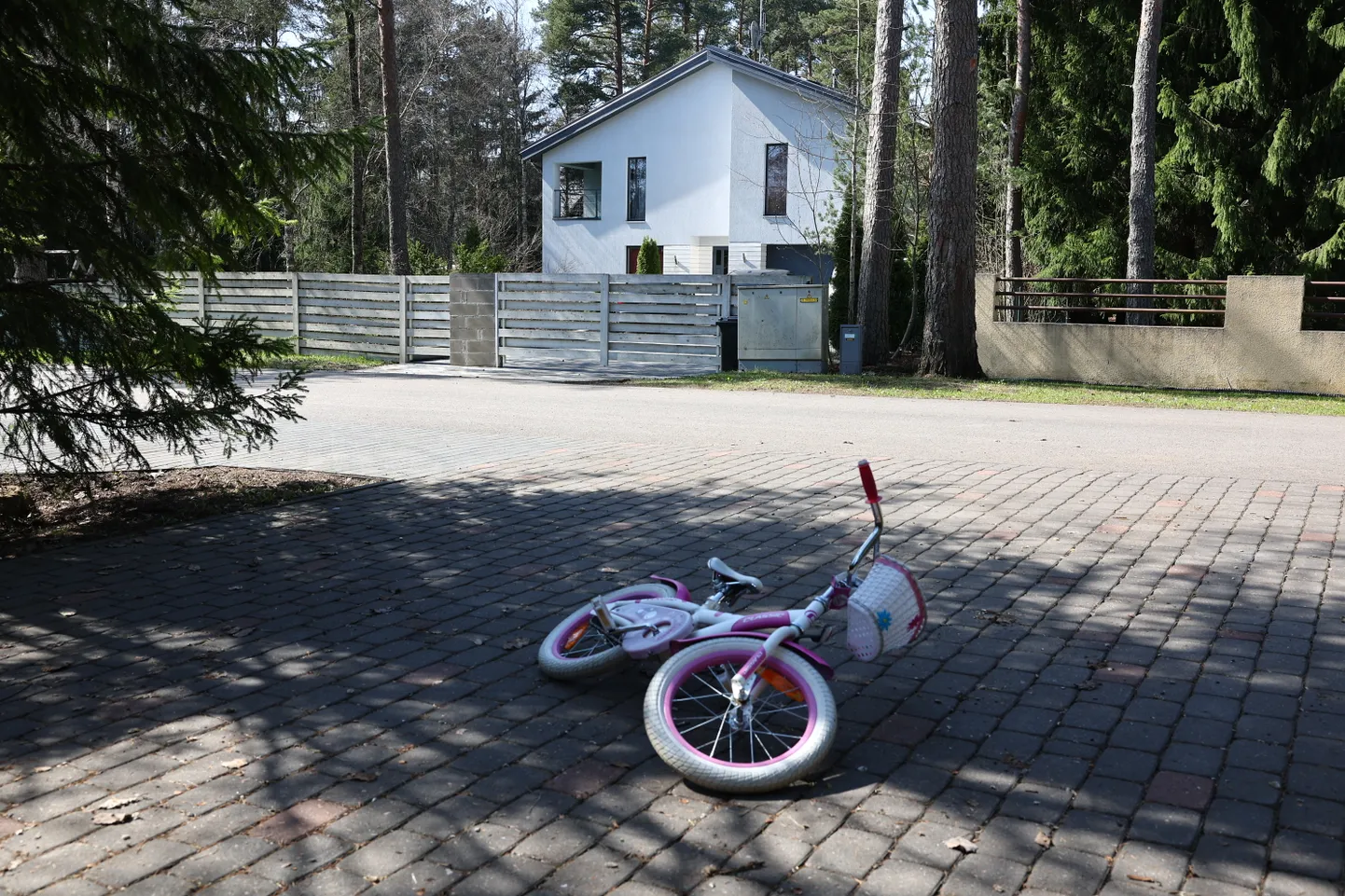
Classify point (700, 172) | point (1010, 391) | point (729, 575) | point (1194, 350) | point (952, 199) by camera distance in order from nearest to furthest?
point (729, 575)
point (1010, 391)
point (952, 199)
point (1194, 350)
point (700, 172)

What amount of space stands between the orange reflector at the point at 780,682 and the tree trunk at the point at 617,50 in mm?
53057

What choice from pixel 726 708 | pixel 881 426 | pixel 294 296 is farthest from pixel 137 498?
pixel 294 296

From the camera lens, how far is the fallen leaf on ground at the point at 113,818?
3500mm

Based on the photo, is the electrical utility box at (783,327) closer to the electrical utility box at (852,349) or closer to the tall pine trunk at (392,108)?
the electrical utility box at (852,349)

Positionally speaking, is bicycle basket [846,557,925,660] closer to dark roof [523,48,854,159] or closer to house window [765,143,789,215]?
dark roof [523,48,854,159]

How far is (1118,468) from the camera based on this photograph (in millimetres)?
Result: 9984

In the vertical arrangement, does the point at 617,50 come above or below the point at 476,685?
above

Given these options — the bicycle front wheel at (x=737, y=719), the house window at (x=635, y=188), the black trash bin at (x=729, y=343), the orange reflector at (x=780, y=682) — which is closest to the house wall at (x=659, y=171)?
the house window at (x=635, y=188)

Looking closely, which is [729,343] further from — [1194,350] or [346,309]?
[346,309]

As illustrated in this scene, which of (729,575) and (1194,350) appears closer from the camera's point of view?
(729,575)

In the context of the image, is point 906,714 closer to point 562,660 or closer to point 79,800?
point 562,660

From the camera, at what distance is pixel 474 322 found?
23.1m

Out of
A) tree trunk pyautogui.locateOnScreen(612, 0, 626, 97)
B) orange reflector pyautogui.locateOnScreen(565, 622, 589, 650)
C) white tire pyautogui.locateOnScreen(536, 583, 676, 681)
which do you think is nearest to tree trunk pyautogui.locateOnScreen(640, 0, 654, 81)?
tree trunk pyautogui.locateOnScreen(612, 0, 626, 97)

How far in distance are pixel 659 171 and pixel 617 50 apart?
58.4 feet
